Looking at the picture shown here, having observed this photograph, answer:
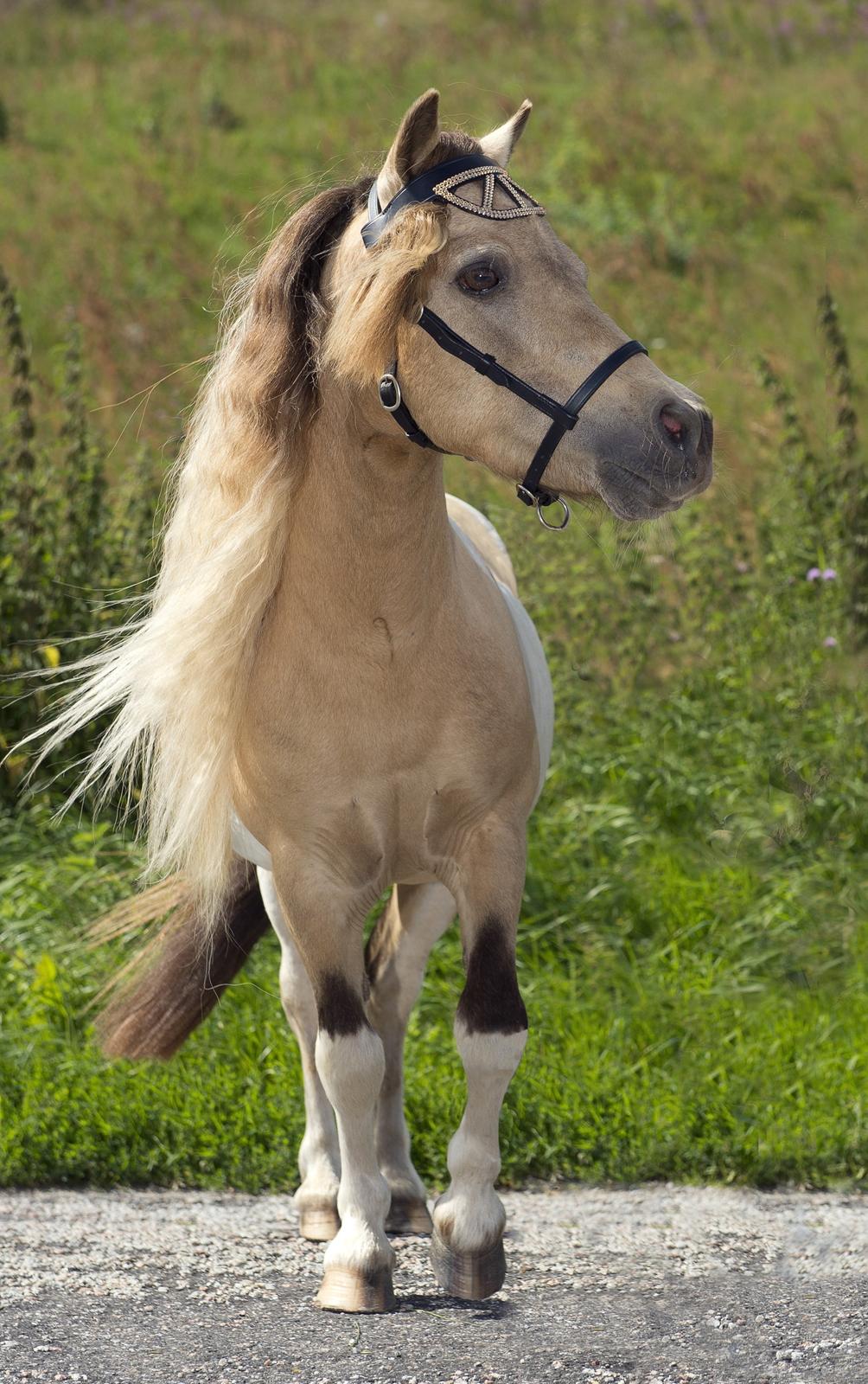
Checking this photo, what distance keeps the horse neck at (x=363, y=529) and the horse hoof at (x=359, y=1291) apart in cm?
135

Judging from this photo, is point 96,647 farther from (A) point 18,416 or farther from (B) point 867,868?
(B) point 867,868

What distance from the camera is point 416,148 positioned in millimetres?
2625

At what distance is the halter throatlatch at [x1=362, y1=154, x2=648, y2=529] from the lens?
8.29 ft

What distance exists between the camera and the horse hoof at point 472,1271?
2988 millimetres

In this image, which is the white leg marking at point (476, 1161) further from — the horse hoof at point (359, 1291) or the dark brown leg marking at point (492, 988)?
the horse hoof at point (359, 1291)

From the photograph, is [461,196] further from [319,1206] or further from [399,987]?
[319,1206]

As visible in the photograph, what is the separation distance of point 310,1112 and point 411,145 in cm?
244

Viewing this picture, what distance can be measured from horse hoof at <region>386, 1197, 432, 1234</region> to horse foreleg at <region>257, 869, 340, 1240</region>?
0.14 m

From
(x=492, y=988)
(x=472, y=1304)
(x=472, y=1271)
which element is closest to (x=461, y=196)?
(x=492, y=988)

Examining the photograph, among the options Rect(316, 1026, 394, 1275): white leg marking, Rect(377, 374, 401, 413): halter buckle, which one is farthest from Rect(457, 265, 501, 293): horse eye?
Rect(316, 1026, 394, 1275): white leg marking

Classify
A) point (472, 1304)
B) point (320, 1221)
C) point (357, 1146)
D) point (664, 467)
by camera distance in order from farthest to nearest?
1. point (320, 1221)
2. point (472, 1304)
3. point (357, 1146)
4. point (664, 467)

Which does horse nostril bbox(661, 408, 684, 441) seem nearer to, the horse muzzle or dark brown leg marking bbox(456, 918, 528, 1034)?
the horse muzzle

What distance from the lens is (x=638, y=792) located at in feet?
19.4

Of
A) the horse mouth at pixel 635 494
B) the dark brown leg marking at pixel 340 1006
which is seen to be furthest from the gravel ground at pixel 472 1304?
the horse mouth at pixel 635 494
